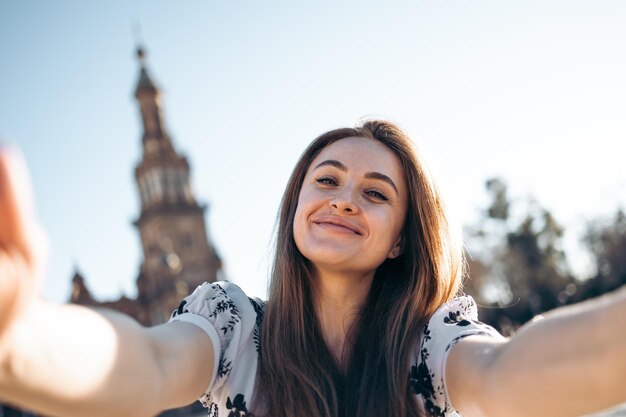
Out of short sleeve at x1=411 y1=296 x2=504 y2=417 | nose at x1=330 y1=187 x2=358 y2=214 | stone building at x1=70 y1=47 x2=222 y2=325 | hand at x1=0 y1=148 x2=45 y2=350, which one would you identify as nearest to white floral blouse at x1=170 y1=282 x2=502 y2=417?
short sleeve at x1=411 y1=296 x2=504 y2=417

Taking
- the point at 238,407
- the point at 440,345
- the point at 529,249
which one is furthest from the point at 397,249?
the point at 529,249

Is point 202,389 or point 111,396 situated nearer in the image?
point 111,396

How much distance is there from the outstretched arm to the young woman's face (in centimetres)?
67

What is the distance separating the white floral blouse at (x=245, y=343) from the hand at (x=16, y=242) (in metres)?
1.14

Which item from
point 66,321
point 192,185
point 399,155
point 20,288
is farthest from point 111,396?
point 192,185

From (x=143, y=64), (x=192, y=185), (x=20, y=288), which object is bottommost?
(x=192, y=185)

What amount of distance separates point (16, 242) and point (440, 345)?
1342mm

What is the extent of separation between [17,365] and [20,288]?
0.23m

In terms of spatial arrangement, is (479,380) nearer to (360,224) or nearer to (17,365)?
(360,224)

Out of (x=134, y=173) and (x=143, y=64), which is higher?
(x=143, y=64)

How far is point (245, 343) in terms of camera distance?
2.41m

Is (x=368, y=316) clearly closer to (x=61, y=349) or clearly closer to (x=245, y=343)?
(x=245, y=343)

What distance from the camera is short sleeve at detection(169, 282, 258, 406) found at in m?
2.28

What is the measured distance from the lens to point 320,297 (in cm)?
261
